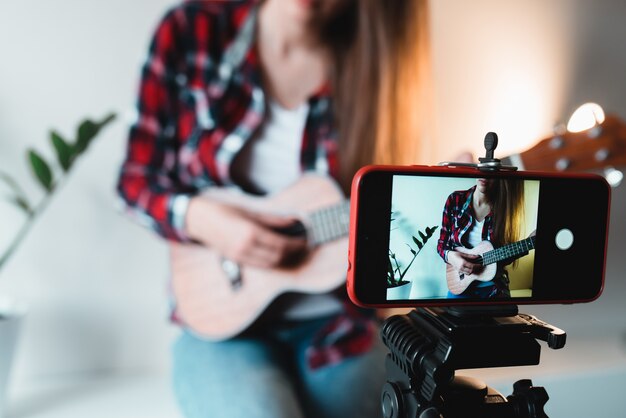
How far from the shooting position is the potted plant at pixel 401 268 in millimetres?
375

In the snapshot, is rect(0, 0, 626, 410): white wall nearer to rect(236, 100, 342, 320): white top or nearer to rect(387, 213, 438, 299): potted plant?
rect(236, 100, 342, 320): white top

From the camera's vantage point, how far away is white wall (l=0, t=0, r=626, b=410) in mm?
924

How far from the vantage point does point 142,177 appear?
927mm

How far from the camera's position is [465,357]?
1.18 ft

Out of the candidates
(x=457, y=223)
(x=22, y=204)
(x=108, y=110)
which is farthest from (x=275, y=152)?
(x=457, y=223)

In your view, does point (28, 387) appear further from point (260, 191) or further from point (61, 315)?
point (260, 191)

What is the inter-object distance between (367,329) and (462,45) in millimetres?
661

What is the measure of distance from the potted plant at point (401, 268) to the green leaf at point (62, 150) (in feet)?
2.25

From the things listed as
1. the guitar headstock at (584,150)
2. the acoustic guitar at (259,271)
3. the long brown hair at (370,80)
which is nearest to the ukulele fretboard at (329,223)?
the acoustic guitar at (259,271)

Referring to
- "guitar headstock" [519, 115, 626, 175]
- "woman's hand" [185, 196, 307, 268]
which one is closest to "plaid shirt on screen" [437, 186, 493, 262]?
"guitar headstock" [519, 115, 626, 175]

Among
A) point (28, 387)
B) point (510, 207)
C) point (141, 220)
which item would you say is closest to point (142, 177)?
point (141, 220)

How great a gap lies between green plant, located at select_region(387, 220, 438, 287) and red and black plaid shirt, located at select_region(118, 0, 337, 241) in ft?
1.93

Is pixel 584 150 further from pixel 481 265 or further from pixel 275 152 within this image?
pixel 275 152

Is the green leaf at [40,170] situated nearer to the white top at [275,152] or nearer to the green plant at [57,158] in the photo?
the green plant at [57,158]
